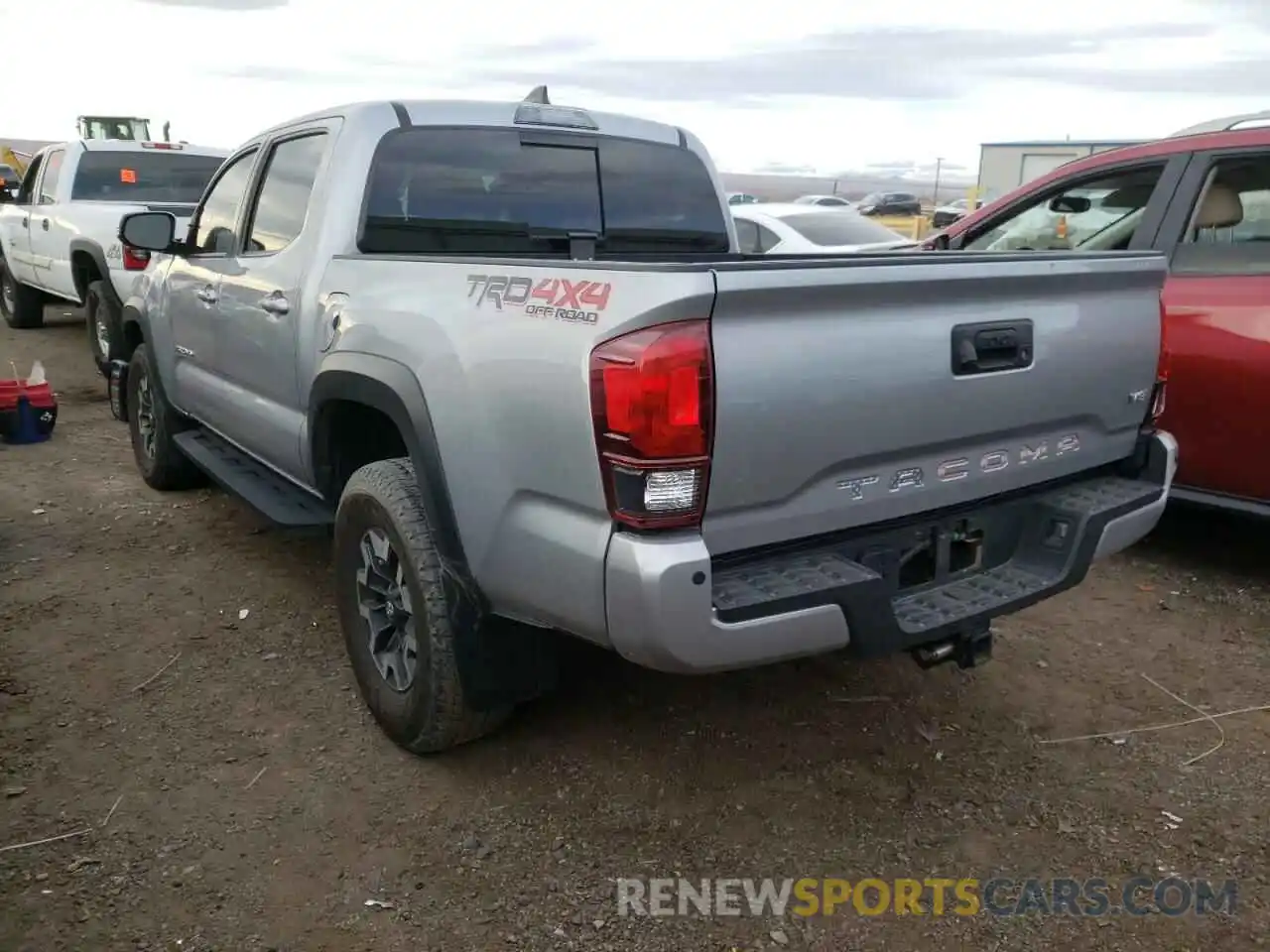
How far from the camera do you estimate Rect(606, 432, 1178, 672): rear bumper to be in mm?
2232

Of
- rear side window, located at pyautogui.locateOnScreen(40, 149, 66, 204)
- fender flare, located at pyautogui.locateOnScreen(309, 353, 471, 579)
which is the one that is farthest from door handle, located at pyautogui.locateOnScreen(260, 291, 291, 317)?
rear side window, located at pyautogui.locateOnScreen(40, 149, 66, 204)

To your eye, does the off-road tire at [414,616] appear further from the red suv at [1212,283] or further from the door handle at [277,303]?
the red suv at [1212,283]

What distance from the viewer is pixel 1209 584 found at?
464 centimetres

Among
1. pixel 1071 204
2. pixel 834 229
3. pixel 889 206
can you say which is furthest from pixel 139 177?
pixel 889 206

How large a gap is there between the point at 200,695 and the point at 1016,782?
264cm

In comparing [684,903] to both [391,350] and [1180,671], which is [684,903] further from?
[1180,671]

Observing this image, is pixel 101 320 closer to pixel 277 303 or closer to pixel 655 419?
pixel 277 303

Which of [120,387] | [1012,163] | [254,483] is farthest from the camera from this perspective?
[1012,163]

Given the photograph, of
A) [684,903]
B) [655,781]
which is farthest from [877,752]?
[684,903]

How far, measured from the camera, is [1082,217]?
5328mm

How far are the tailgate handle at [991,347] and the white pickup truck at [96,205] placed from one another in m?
6.68

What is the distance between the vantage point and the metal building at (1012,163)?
24030mm

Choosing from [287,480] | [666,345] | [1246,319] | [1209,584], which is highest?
[666,345]

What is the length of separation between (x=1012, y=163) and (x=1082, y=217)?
72.4 ft
